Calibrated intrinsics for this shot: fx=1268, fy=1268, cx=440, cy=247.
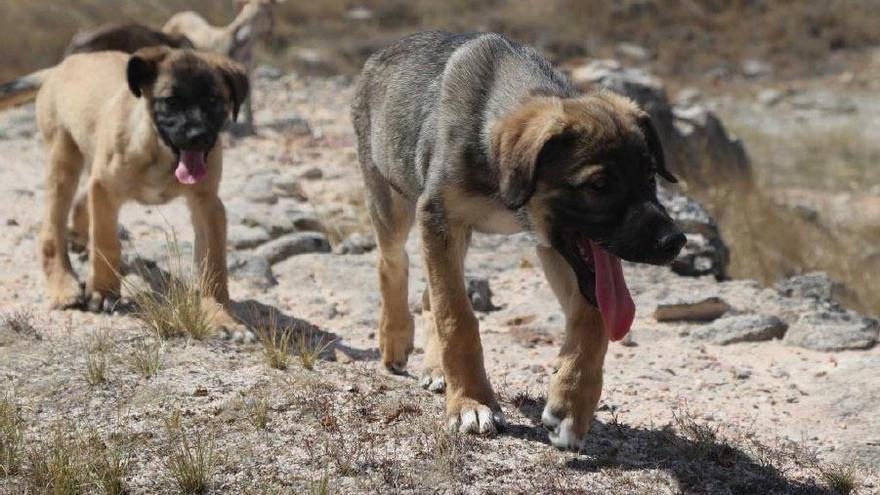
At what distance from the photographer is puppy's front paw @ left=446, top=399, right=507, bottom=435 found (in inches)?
199

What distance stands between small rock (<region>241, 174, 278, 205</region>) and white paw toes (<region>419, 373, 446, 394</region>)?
16.0 feet

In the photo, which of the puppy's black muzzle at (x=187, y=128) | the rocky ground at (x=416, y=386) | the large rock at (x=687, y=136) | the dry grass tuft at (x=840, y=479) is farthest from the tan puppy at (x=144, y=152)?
the large rock at (x=687, y=136)

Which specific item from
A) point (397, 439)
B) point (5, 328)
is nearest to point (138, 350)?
Answer: point (5, 328)

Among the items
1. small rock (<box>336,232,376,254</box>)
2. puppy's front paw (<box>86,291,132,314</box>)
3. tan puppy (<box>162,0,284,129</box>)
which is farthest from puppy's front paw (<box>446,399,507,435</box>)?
tan puppy (<box>162,0,284,129</box>)

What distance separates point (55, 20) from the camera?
19328mm

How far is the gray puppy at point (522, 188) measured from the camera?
4605 mm

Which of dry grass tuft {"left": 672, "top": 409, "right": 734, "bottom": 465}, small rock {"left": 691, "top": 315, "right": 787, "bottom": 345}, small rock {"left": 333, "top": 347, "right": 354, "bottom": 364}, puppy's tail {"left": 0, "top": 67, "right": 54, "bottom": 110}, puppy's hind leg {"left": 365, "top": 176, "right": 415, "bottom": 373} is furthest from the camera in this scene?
puppy's tail {"left": 0, "top": 67, "right": 54, "bottom": 110}

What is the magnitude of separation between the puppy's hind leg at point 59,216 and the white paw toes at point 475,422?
3434mm

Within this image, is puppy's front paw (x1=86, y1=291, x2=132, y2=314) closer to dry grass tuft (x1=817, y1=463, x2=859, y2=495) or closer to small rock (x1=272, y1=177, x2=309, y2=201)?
small rock (x1=272, y1=177, x2=309, y2=201)

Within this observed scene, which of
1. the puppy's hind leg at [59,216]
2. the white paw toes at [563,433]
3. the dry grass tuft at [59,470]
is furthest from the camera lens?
the puppy's hind leg at [59,216]

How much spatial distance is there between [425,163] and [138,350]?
1652mm

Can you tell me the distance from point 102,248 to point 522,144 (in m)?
3.72

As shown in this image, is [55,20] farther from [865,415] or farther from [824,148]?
[865,415]

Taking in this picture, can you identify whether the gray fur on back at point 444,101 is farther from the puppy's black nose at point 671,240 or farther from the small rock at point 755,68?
the small rock at point 755,68
